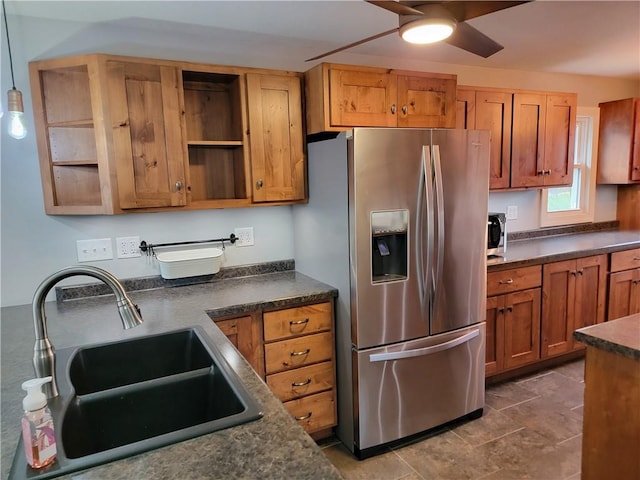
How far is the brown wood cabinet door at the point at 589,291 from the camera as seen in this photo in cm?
324

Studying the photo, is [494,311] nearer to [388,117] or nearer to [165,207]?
[388,117]

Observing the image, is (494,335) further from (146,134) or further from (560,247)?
(146,134)

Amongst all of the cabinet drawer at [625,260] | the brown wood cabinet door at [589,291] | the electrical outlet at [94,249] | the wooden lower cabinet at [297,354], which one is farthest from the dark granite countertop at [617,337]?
the electrical outlet at [94,249]

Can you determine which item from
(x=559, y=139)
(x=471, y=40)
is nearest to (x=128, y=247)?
(x=471, y=40)

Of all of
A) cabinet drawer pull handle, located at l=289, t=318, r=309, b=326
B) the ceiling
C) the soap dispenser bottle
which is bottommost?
cabinet drawer pull handle, located at l=289, t=318, r=309, b=326

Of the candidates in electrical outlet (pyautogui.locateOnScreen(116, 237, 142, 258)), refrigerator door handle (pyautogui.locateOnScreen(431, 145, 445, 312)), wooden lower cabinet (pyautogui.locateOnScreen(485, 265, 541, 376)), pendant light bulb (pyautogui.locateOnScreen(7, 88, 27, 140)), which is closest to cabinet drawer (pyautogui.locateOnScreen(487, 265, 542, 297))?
wooden lower cabinet (pyautogui.locateOnScreen(485, 265, 541, 376))

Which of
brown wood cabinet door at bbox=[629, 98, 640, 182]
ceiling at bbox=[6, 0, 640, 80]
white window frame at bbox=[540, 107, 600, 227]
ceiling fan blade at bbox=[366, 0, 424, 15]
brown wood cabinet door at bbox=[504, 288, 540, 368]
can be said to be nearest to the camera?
ceiling fan blade at bbox=[366, 0, 424, 15]

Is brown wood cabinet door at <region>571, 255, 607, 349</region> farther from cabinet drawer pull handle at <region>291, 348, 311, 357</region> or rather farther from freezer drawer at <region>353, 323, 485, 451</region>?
cabinet drawer pull handle at <region>291, 348, 311, 357</region>

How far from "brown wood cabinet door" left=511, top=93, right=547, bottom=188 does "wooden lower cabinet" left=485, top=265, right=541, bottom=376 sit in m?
0.77

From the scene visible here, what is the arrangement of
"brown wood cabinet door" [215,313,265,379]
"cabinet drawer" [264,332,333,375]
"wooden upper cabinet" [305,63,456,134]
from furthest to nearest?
1. "wooden upper cabinet" [305,63,456,134]
2. "cabinet drawer" [264,332,333,375]
3. "brown wood cabinet door" [215,313,265,379]

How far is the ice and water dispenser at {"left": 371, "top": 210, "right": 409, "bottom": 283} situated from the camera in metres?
2.19

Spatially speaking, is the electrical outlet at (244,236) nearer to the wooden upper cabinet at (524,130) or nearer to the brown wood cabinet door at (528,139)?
the wooden upper cabinet at (524,130)

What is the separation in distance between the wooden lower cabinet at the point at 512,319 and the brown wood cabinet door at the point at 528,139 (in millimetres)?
774

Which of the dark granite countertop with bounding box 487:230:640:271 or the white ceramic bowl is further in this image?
the dark granite countertop with bounding box 487:230:640:271
